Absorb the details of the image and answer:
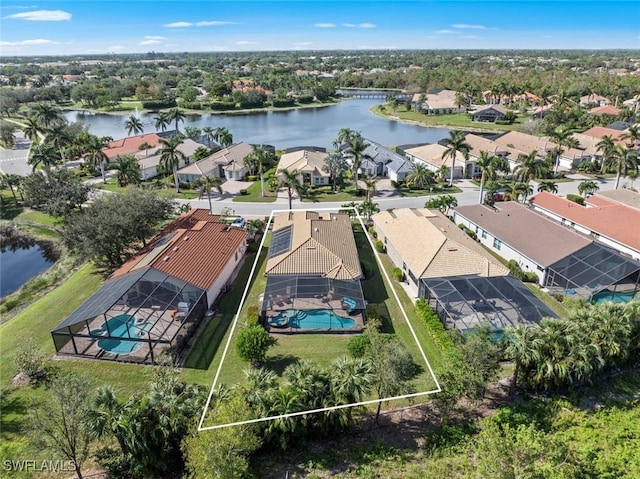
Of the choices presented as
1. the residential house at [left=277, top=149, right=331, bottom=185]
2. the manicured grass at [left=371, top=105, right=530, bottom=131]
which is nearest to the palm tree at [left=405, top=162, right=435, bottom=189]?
the residential house at [left=277, top=149, right=331, bottom=185]

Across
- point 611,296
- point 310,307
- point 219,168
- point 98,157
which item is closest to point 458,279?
point 310,307

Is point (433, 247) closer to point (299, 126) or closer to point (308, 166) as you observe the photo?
point (308, 166)

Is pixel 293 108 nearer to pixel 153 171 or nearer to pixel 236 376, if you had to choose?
pixel 153 171

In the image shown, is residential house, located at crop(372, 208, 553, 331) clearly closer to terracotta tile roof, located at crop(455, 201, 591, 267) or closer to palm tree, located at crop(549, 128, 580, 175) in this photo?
terracotta tile roof, located at crop(455, 201, 591, 267)

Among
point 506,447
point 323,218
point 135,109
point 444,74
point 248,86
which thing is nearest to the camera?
point 506,447

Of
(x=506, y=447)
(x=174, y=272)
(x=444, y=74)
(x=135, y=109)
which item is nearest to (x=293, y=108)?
(x=135, y=109)

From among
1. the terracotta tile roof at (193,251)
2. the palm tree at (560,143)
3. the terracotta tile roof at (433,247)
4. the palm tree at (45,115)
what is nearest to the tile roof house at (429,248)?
the terracotta tile roof at (433,247)
